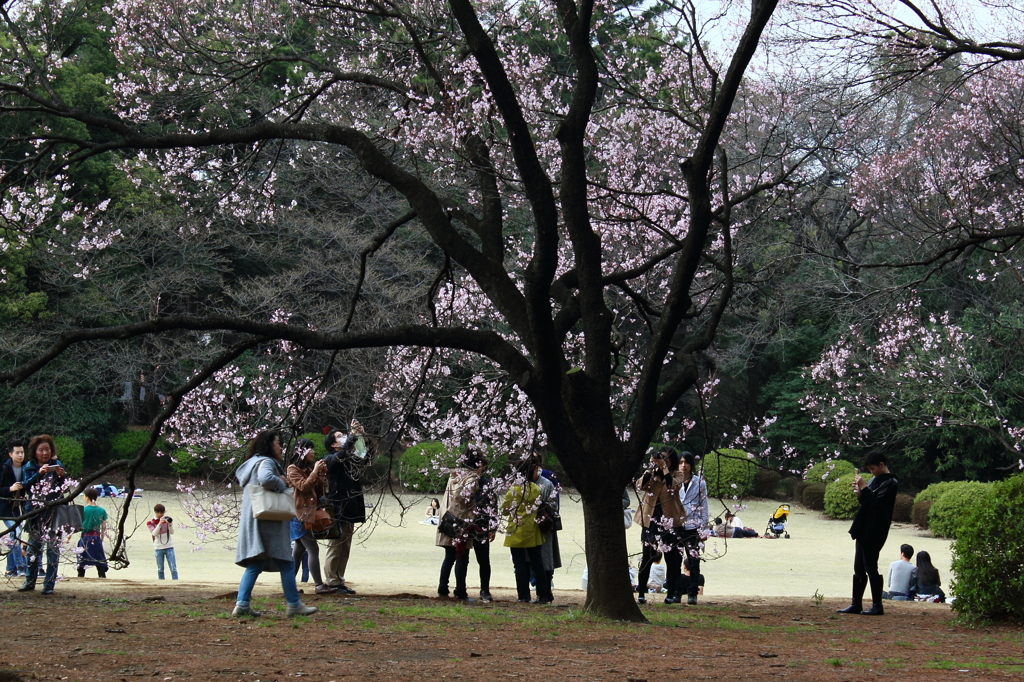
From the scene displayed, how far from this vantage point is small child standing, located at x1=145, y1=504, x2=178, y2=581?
12.1 m

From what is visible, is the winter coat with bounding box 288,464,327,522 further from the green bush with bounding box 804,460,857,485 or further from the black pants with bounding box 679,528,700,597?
the green bush with bounding box 804,460,857,485

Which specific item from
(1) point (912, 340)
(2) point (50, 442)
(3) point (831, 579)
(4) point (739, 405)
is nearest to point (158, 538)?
(2) point (50, 442)

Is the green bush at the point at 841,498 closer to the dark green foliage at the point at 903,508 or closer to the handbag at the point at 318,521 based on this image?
the dark green foliage at the point at 903,508

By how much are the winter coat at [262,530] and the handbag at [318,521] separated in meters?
1.66

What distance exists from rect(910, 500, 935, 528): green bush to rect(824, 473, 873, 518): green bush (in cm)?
137

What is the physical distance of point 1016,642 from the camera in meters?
7.44

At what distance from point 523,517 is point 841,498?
16.3 metres

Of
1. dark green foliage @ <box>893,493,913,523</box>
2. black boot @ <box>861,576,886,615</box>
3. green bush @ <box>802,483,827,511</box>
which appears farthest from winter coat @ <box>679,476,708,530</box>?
green bush @ <box>802,483,827,511</box>

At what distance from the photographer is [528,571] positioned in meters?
10.1

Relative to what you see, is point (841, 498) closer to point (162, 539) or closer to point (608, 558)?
point (162, 539)

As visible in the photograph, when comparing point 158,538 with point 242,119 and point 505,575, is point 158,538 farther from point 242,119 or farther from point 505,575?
point 242,119

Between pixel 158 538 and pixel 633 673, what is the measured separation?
8.38 m

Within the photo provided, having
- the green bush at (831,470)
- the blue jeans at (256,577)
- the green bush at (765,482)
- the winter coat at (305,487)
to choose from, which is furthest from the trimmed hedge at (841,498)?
the blue jeans at (256,577)

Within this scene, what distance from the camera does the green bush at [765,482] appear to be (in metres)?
27.6
